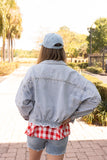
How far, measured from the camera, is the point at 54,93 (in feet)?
5.78

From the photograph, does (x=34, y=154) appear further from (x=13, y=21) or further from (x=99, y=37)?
(x=99, y=37)

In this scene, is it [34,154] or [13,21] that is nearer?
[34,154]

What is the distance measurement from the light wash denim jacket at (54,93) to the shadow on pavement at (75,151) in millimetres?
1737

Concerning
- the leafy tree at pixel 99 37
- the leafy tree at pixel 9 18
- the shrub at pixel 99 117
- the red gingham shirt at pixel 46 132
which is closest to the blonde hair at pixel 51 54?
the red gingham shirt at pixel 46 132

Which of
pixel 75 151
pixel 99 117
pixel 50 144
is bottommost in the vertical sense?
pixel 75 151

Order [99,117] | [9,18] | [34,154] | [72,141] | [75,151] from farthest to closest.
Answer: [9,18] → [99,117] → [72,141] → [75,151] → [34,154]

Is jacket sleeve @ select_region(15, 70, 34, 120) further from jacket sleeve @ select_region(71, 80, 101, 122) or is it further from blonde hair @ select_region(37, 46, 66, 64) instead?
jacket sleeve @ select_region(71, 80, 101, 122)

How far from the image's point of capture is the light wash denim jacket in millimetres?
1754

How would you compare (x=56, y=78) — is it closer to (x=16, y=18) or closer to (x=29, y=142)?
(x=29, y=142)

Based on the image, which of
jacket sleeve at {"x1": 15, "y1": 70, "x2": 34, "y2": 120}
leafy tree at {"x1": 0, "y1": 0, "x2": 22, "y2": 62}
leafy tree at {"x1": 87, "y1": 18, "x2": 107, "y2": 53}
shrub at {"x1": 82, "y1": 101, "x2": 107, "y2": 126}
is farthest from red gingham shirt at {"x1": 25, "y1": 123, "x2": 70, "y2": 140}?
leafy tree at {"x1": 87, "y1": 18, "x2": 107, "y2": 53}

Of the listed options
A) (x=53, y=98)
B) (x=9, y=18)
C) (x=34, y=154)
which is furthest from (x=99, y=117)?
(x=9, y=18)

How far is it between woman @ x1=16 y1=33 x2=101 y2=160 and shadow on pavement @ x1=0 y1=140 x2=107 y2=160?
5.36ft

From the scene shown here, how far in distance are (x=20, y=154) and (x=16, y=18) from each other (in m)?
27.9

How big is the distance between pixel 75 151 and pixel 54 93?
81.6 inches
